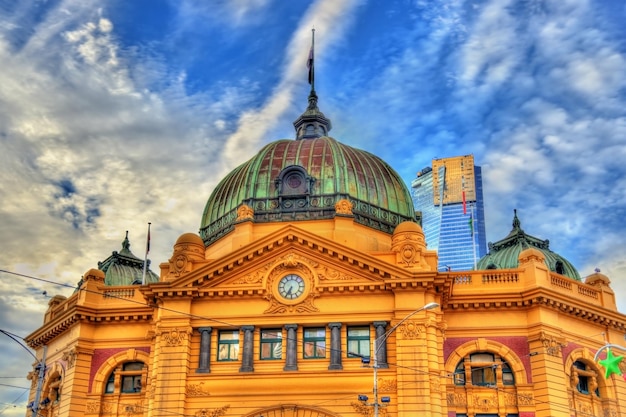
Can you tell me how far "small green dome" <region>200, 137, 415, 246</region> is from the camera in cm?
5638

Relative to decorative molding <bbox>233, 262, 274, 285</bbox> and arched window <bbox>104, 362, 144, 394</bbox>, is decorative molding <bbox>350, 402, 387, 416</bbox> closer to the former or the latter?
decorative molding <bbox>233, 262, 274, 285</bbox>

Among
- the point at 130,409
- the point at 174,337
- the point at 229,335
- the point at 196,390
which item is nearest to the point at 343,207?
the point at 229,335

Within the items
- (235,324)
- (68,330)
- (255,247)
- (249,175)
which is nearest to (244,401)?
(235,324)

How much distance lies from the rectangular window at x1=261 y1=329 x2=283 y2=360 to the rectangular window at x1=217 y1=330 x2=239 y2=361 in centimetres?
161

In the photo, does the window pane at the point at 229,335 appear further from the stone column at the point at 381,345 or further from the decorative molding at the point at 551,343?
the decorative molding at the point at 551,343

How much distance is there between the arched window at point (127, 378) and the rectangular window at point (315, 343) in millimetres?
11881

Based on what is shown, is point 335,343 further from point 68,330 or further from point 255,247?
point 68,330

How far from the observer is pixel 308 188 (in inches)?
2233

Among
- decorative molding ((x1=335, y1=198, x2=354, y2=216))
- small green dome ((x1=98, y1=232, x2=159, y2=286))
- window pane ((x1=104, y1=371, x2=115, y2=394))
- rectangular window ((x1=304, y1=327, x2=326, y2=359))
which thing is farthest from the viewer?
small green dome ((x1=98, y1=232, x2=159, y2=286))

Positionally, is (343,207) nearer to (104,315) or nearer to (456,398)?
(456,398)

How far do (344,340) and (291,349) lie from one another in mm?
3139

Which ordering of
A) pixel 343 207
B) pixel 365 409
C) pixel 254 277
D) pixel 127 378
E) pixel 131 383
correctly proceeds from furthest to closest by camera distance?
1. pixel 343 207
2. pixel 127 378
3. pixel 131 383
4. pixel 254 277
5. pixel 365 409

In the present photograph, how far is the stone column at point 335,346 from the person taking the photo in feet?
148

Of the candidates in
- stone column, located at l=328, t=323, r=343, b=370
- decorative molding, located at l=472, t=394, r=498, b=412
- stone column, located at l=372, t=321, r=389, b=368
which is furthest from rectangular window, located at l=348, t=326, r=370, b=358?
decorative molding, located at l=472, t=394, r=498, b=412
